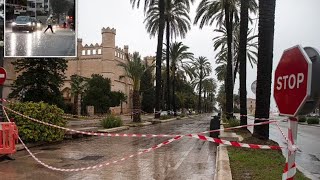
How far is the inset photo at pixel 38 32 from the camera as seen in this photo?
1593 centimetres

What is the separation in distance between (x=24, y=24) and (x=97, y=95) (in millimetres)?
40094

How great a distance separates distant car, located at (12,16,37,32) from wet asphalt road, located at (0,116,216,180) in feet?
15.4

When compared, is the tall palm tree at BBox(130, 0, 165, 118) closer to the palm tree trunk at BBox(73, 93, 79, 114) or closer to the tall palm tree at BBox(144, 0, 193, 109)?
the tall palm tree at BBox(144, 0, 193, 109)

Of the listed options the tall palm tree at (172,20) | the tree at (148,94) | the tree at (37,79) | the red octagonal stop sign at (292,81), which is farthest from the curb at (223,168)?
the tree at (148,94)

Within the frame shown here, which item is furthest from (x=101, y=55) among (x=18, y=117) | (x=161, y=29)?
(x=18, y=117)

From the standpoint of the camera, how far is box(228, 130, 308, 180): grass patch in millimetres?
8127

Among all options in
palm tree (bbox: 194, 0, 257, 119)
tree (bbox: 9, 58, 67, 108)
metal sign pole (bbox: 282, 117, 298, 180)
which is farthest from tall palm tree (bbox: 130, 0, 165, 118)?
metal sign pole (bbox: 282, 117, 298, 180)

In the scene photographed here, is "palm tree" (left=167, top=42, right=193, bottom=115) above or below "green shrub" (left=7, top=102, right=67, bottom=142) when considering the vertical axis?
above

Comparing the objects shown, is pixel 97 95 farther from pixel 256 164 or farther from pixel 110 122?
pixel 256 164

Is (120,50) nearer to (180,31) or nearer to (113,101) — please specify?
(113,101)

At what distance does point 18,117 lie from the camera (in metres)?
13.7

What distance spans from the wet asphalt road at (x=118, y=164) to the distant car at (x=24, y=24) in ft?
15.4

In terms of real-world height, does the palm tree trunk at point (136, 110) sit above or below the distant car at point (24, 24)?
below

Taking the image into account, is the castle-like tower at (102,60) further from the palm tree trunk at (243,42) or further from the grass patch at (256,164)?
the grass patch at (256,164)
